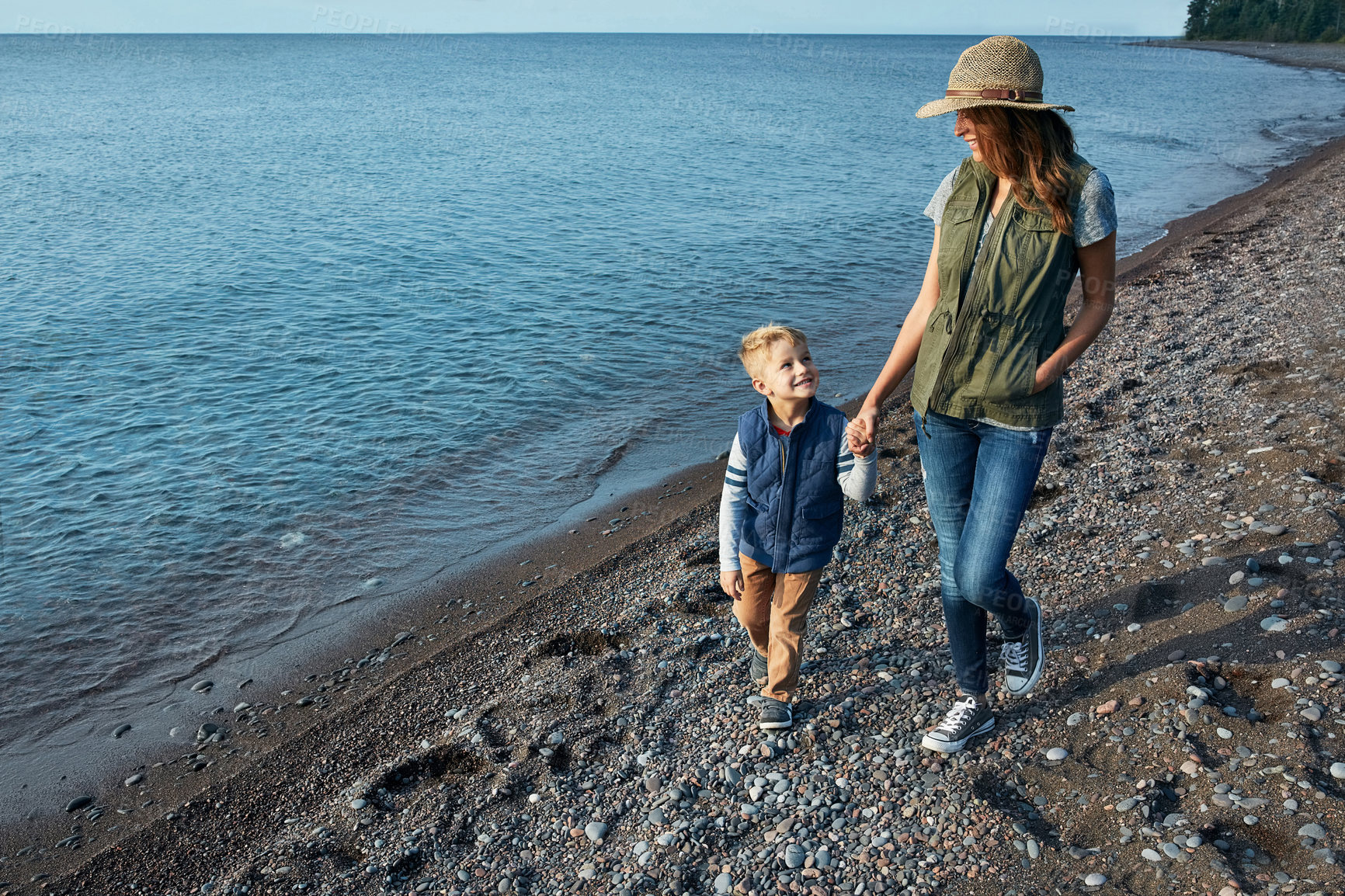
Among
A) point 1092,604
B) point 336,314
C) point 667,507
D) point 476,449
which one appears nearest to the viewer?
point 1092,604

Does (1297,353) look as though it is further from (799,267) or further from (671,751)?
(799,267)

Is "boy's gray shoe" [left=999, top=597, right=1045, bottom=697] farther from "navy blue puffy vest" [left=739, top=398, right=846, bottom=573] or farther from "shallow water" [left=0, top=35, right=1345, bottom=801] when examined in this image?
"shallow water" [left=0, top=35, right=1345, bottom=801]

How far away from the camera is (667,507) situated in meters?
9.33

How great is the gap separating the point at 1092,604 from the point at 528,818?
3687 millimetres

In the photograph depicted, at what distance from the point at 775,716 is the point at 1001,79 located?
331 cm

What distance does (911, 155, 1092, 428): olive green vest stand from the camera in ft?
11.4

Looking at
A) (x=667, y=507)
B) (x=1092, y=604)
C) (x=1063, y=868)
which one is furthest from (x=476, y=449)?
(x=1063, y=868)

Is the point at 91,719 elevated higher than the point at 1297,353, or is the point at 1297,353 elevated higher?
the point at 1297,353

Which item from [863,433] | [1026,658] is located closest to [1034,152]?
[863,433]

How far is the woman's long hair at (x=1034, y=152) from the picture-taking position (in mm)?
3314

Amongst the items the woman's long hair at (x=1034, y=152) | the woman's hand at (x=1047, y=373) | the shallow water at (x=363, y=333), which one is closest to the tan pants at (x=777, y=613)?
the woman's hand at (x=1047, y=373)

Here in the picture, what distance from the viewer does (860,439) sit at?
3.89 meters

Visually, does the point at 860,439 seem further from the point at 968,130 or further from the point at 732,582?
the point at 968,130

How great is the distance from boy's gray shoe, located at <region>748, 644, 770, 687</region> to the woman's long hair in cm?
295
